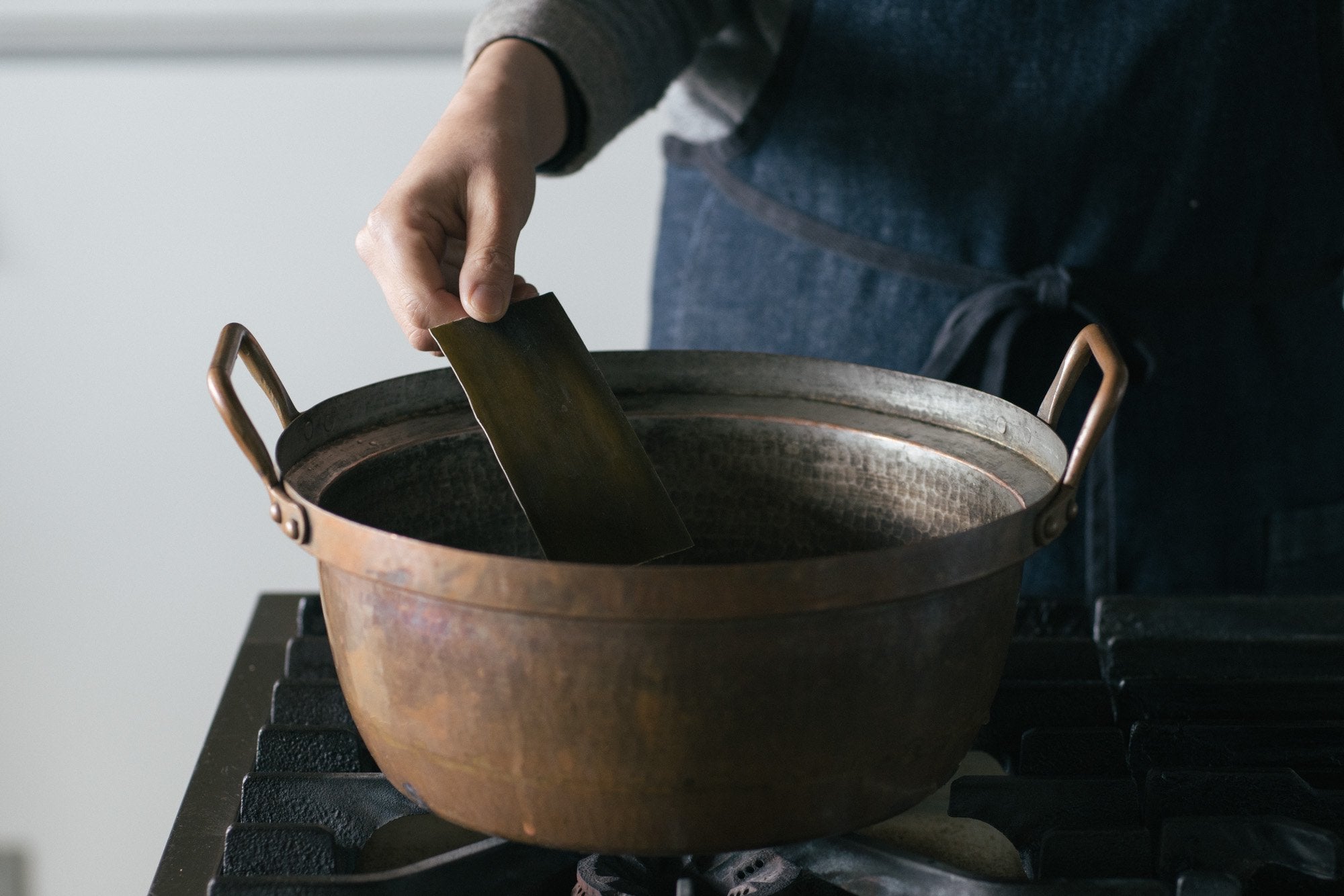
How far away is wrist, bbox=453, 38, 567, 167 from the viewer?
0.60 m

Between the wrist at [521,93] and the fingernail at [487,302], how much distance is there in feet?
0.40

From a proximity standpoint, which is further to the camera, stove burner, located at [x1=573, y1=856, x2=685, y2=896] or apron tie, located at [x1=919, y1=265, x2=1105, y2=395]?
apron tie, located at [x1=919, y1=265, x2=1105, y2=395]

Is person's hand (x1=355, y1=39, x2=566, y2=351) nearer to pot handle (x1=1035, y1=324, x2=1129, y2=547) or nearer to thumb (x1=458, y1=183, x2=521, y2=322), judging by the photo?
thumb (x1=458, y1=183, x2=521, y2=322)

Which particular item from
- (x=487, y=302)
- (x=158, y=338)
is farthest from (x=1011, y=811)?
(x=158, y=338)

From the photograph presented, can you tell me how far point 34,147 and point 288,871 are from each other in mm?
1067

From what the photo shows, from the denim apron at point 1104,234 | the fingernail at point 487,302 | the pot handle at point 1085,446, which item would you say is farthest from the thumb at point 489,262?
the denim apron at point 1104,234

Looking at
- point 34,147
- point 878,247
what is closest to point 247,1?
point 34,147

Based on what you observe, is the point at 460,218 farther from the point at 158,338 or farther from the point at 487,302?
the point at 158,338

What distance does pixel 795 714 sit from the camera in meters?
0.38

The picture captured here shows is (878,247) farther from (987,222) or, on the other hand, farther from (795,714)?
(795,714)

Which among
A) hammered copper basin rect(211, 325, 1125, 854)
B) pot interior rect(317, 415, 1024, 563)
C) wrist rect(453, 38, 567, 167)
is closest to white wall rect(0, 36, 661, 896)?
wrist rect(453, 38, 567, 167)

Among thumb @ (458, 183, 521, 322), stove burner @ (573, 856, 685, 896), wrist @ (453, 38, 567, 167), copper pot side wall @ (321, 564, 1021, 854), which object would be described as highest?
wrist @ (453, 38, 567, 167)

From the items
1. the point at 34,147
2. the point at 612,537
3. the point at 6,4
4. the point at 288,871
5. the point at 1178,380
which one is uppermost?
the point at 6,4

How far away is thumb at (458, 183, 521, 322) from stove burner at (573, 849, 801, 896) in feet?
0.75
